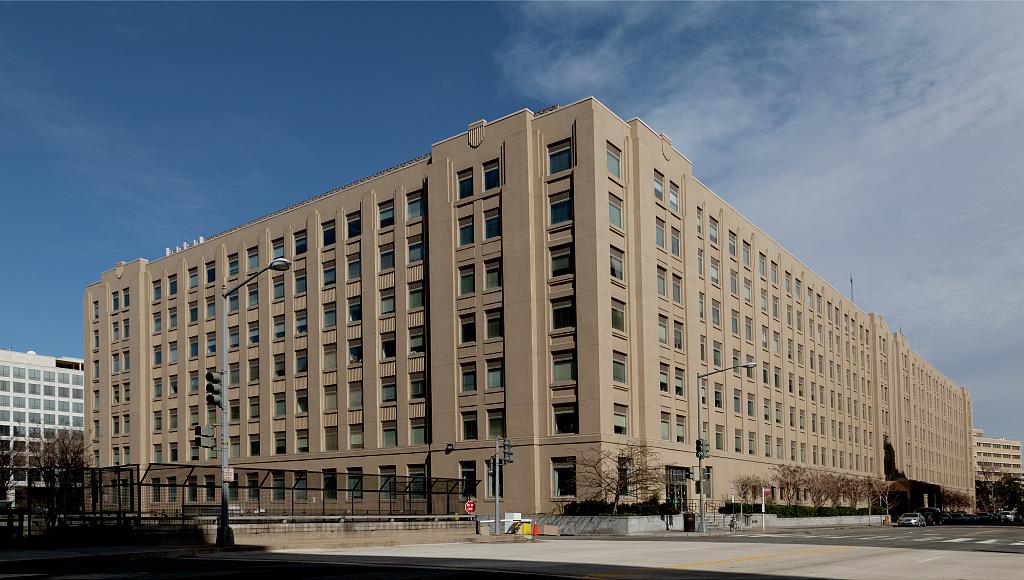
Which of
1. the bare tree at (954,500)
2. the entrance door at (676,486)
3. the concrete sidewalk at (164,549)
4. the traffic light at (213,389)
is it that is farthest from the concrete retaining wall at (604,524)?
the bare tree at (954,500)

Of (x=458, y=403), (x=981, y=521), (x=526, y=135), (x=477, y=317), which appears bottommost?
(x=981, y=521)

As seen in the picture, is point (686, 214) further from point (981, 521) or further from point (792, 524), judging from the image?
point (981, 521)

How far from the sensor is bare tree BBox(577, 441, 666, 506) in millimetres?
56625

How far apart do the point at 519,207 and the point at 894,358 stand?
88096mm

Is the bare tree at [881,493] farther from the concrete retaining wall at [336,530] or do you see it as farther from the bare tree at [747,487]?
the concrete retaining wall at [336,530]

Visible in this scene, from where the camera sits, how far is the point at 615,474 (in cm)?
5772

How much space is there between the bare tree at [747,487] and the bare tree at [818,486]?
903cm

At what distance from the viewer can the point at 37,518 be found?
33781mm

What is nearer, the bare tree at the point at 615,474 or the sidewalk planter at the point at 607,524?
the sidewalk planter at the point at 607,524

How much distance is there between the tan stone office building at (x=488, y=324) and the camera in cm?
6069

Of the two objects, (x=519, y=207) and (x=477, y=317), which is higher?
(x=519, y=207)

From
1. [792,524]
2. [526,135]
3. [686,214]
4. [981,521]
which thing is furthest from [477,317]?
[981,521]

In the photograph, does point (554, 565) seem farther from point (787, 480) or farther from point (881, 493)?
point (881, 493)

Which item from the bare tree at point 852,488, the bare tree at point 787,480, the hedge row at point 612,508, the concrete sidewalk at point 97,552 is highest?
the concrete sidewalk at point 97,552
